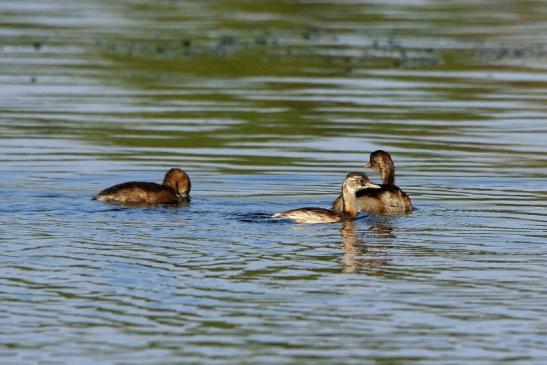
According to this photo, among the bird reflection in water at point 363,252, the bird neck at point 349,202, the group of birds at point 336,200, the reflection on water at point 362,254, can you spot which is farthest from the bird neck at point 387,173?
the reflection on water at point 362,254

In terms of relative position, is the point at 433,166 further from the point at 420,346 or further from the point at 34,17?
the point at 34,17

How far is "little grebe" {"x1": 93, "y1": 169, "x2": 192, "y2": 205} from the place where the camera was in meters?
14.7

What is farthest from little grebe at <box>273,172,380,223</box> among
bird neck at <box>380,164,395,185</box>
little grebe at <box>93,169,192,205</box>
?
little grebe at <box>93,169,192,205</box>

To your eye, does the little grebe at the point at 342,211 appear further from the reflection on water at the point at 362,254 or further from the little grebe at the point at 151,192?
the little grebe at the point at 151,192

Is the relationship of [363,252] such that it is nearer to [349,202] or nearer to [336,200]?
[349,202]

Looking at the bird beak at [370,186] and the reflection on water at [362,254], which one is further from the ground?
the bird beak at [370,186]

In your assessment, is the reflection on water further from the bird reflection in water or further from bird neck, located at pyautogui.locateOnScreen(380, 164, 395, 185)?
bird neck, located at pyautogui.locateOnScreen(380, 164, 395, 185)

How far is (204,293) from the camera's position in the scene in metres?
10.5

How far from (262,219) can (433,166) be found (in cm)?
441

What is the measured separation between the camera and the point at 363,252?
12250mm

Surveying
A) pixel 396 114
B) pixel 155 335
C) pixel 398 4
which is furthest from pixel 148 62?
pixel 155 335

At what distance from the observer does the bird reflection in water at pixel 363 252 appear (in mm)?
11469

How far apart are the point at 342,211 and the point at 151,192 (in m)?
1.98

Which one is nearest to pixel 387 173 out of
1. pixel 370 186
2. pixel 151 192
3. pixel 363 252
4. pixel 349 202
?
pixel 370 186
